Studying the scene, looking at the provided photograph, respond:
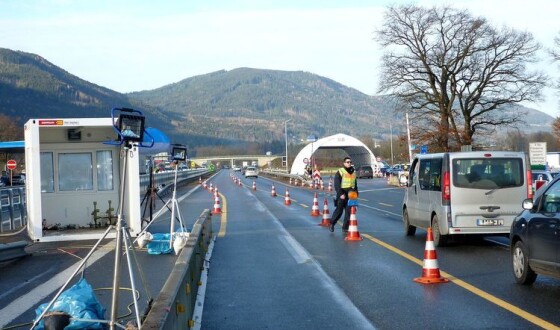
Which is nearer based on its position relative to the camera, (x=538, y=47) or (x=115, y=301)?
(x=115, y=301)

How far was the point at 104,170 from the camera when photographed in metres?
18.2

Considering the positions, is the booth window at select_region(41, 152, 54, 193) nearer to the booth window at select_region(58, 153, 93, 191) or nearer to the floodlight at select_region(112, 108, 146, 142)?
the booth window at select_region(58, 153, 93, 191)

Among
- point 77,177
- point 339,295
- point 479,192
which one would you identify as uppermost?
point 77,177

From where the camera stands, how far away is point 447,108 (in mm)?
55719

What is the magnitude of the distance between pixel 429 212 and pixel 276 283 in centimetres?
580

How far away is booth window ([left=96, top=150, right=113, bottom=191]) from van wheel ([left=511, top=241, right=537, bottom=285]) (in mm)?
10731

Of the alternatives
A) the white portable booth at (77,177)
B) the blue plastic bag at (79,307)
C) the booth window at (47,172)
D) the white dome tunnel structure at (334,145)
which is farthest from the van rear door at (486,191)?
the white dome tunnel structure at (334,145)

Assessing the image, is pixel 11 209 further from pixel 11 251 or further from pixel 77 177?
pixel 11 251

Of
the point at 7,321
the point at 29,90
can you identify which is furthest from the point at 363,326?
the point at 29,90

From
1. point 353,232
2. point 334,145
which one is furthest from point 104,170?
point 334,145

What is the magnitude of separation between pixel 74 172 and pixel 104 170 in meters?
0.71

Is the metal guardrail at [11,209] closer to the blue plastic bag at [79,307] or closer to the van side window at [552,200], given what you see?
the blue plastic bag at [79,307]

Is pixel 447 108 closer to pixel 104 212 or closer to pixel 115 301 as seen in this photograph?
pixel 104 212

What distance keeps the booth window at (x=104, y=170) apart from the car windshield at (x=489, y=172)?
8.33m
